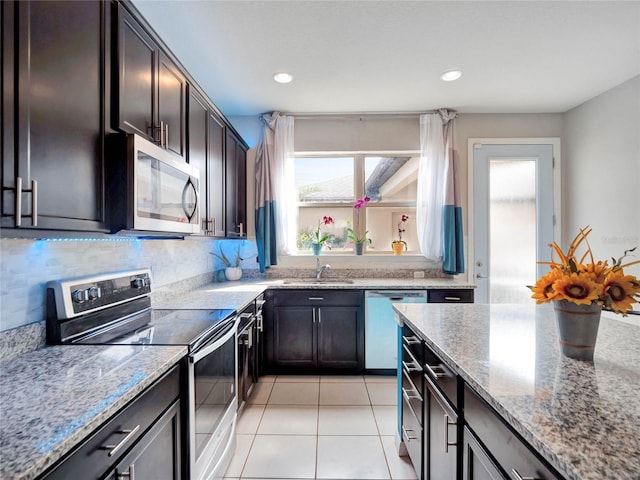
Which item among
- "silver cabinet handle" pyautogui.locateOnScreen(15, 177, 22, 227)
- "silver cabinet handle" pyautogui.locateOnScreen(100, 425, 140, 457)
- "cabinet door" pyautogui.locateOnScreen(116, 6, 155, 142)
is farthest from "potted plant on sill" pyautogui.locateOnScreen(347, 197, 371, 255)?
"silver cabinet handle" pyautogui.locateOnScreen(15, 177, 22, 227)

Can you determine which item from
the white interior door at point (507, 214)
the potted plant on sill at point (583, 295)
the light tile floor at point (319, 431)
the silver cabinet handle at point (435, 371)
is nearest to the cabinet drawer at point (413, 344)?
the silver cabinet handle at point (435, 371)

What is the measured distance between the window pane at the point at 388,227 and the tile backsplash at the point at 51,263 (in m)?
2.09

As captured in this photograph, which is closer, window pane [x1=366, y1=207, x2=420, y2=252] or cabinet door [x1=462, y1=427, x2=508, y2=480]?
cabinet door [x1=462, y1=427, x2=508, y2=480]

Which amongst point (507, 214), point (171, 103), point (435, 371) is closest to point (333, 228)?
point (507, 214)

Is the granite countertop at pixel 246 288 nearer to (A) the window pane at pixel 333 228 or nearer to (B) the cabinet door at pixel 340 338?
(B) the cabinet door at pixel 340 338

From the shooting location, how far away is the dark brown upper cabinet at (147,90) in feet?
4.10

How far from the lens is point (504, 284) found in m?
3.26

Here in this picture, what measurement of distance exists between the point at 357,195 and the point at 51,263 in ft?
8.82

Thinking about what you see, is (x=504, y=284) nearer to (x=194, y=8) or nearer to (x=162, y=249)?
(x=162, y=249)

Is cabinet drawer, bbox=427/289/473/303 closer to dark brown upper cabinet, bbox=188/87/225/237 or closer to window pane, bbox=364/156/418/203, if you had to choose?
window pane, bbox=364/156/418/203

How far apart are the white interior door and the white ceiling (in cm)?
53

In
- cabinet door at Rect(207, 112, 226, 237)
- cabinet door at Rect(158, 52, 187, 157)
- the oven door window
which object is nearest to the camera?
the oven door window

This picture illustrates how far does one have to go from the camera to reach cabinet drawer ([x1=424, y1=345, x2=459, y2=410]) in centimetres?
104

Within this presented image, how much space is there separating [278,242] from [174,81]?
1.77m
